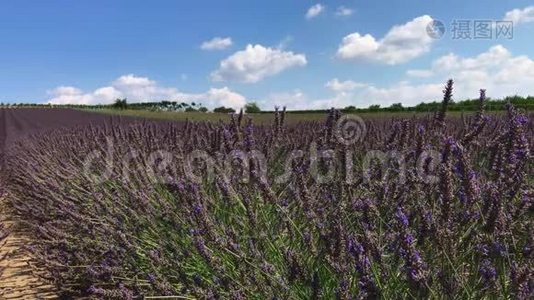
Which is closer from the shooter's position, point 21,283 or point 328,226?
point 328,226

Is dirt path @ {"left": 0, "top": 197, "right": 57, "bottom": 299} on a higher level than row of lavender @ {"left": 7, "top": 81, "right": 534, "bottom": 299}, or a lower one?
lower

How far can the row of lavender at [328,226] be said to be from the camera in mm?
1592

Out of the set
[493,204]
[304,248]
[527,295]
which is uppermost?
[493,204]

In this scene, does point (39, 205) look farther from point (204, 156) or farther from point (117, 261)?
point (117, 261)

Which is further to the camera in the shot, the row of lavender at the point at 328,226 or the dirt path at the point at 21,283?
the dirt path at the point at 21,283

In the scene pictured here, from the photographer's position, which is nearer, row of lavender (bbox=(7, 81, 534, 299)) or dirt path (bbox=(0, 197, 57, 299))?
row of lavender (bbox=(7, 81, 534, 299))

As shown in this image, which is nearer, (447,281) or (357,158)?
(447,281)

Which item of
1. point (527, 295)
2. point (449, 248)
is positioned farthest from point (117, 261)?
point (527, 295)

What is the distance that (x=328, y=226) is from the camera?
2.17m

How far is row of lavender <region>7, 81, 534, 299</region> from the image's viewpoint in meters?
1.59

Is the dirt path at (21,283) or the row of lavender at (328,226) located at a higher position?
the row of lavender at (328,226)

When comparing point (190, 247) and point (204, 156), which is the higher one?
point (204, 156)

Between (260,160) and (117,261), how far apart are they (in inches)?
34.9

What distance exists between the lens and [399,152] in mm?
2707
